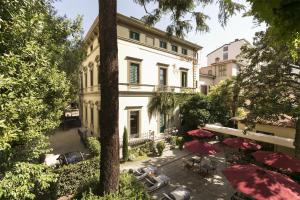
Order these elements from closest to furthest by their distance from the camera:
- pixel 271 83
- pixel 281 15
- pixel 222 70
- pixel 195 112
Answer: pixel 281 15
pixel 271 83
pixel 195 112
pixel 222 70

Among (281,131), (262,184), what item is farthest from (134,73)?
(281,131)

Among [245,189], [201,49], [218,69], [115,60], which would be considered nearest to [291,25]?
[115,60]

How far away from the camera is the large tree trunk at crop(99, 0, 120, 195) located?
628 cm

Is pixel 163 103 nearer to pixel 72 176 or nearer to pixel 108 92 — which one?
pixel 72 176

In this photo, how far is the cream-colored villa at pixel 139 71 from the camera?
635 inches

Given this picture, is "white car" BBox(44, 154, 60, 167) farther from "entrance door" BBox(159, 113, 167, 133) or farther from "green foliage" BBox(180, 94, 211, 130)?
"green foliage" BBox(180, 94, 211, 130)

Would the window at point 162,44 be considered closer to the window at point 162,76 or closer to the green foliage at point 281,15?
the window at point 162,76

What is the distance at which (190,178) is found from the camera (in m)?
12.2

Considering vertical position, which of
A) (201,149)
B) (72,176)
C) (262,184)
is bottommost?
(72,176)

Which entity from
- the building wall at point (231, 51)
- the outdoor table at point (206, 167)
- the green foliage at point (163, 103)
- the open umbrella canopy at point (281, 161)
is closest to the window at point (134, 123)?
the green foliage at point (163, 103)

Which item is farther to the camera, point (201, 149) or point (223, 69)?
point (223, 69)

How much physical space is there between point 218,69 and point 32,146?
3277 cm

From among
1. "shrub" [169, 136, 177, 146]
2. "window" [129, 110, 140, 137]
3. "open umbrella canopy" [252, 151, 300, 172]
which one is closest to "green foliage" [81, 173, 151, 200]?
"open umbrella canopy" [252, 151, 300, 172]

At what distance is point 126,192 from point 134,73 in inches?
477
